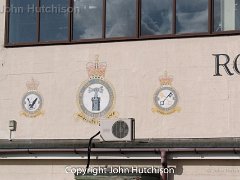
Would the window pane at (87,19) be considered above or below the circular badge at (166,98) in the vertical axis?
above

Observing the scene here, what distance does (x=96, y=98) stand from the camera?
1616 cm

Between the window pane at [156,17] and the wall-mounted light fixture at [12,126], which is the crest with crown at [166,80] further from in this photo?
the wall-mounted light fixture at [12,126]

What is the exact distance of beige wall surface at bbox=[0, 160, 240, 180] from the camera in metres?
14.7

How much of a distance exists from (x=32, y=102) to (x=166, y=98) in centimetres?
326

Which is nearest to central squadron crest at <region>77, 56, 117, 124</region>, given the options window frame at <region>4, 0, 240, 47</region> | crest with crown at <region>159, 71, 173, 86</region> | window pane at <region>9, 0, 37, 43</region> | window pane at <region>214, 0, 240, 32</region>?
window frame at <region>4, 0, 240, 47</region>

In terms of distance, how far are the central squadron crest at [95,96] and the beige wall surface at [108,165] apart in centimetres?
108

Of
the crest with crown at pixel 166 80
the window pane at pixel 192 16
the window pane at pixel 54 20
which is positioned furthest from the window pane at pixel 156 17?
the window pane at pixel 54 20

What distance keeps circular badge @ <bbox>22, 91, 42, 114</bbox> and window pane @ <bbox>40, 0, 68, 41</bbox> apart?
133cm

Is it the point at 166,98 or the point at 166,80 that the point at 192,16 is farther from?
the point at 166,98

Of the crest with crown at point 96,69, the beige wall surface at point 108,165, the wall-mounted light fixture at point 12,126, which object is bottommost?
the beige wall surface at point 108,165

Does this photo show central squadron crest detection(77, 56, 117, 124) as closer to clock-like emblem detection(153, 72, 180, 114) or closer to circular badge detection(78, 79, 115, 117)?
circular badge detection(78, 79, 115, 117)

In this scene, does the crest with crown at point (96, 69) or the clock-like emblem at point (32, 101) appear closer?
the crest with crown at point (96, 69)

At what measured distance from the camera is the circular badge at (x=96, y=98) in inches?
632

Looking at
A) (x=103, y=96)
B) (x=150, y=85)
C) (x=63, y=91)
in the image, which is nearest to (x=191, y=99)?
(x=150, y=85)
